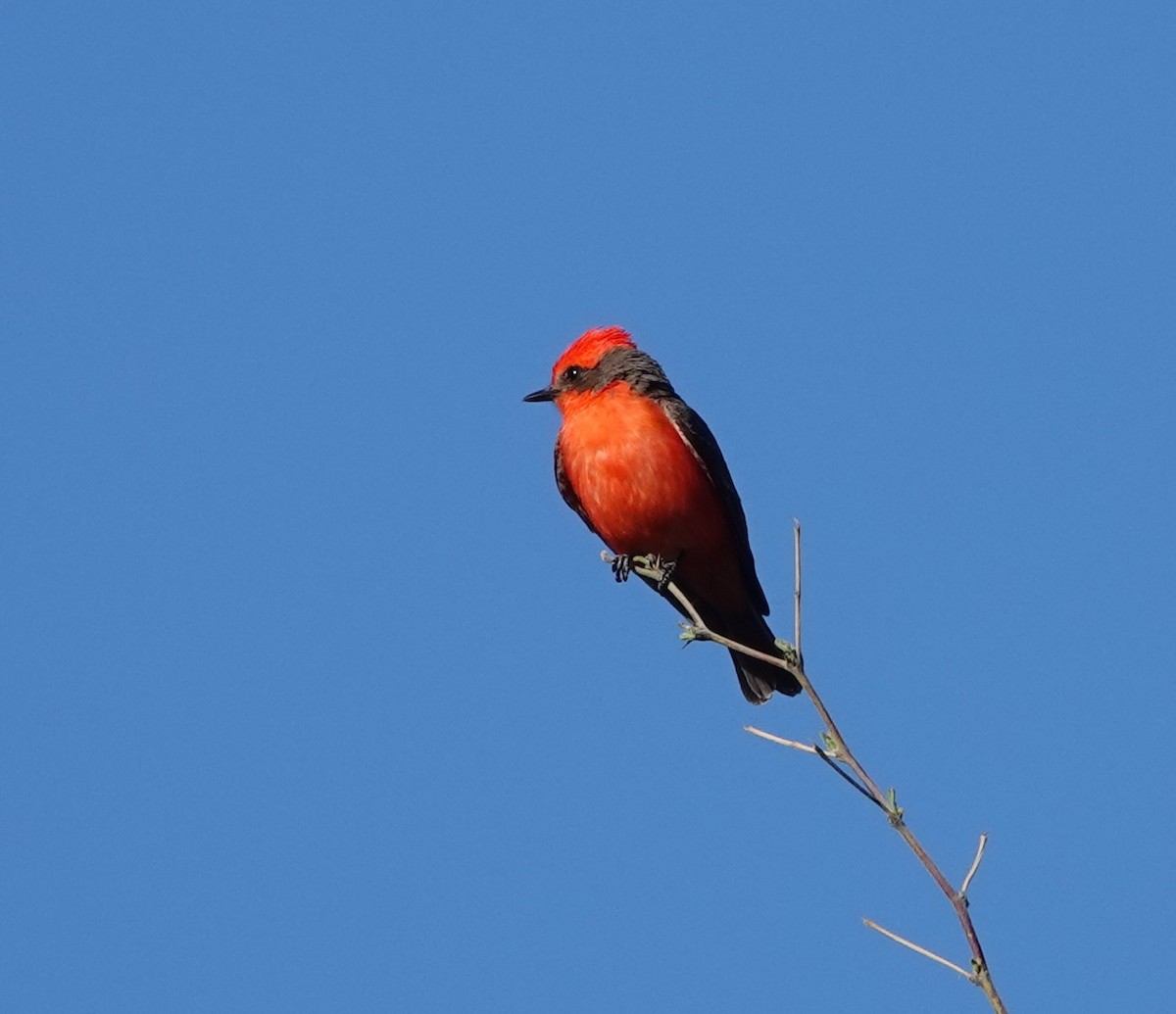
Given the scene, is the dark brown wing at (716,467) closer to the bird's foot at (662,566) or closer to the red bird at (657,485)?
the red bird at (657,485)

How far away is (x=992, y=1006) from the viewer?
109 inches

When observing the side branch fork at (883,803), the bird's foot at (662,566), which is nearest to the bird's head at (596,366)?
the bird's foot at (662,566)

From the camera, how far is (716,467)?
8742mm

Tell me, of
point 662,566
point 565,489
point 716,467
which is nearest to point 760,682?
point 662,566

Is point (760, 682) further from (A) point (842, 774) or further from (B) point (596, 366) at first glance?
(A) point (842, 774)

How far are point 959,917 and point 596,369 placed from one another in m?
6.33

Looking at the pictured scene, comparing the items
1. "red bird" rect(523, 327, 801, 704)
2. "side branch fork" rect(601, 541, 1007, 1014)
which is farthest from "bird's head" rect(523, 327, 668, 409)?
"side branch fork" rect(601, 541, 1007, 1014)

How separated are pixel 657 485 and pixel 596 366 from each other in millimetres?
1070

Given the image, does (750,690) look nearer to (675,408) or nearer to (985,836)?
(675,408)

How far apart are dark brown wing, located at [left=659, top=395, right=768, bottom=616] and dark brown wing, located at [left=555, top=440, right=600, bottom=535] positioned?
0.68 m

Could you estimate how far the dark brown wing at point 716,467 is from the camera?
8.66 meters

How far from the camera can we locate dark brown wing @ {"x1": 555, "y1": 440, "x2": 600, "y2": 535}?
9.01 metres

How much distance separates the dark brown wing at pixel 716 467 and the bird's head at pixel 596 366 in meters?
0.30

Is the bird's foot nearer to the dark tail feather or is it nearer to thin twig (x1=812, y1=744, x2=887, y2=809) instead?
the dark tail feather
